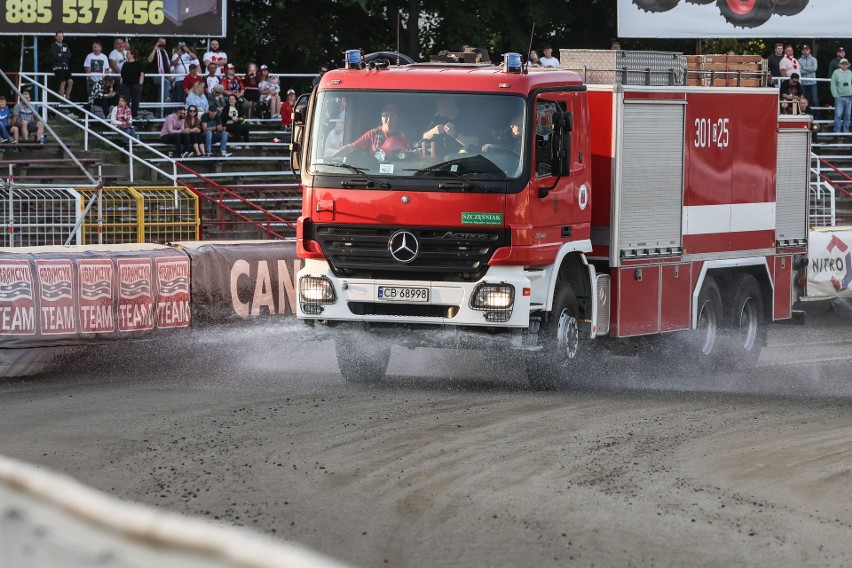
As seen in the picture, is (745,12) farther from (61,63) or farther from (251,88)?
(61,63)

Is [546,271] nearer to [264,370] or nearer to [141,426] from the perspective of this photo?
[264,370]

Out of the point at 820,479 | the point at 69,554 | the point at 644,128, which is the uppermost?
the point at 644,128

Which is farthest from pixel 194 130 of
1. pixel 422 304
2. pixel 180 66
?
pixel 422 304

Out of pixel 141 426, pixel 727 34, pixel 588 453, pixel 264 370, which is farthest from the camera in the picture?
pixel 727 34

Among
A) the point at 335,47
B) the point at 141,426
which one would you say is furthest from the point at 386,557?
the point at 335,47

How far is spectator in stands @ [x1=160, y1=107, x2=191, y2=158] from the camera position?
27.9 m

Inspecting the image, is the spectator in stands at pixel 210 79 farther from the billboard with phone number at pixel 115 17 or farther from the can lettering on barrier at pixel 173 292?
the can lettering on barrier at pixel 173 292

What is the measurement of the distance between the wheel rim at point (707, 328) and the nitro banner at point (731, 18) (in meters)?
19.9

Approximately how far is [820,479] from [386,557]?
11.9 ft

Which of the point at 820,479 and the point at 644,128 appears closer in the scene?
the point at 820,479

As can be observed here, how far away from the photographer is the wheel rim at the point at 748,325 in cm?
1727

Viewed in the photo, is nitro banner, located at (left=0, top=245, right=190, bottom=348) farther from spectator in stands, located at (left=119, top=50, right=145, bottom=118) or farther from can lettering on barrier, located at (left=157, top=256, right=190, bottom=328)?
spectator in stands, located at (left=119, top=50, right=145, bottom=118)

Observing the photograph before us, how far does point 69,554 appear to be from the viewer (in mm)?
3816

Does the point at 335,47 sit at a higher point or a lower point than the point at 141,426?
higher
